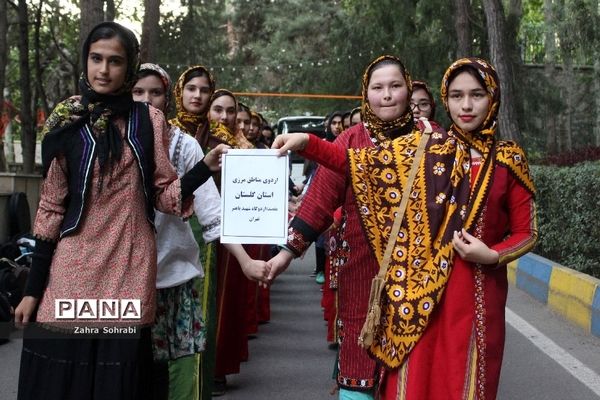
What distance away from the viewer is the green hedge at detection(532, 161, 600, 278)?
895cm

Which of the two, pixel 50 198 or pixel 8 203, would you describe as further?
pixel 8 203

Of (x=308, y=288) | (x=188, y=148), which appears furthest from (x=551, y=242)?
(x=188, y=148)

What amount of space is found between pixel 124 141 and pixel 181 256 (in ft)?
2.61

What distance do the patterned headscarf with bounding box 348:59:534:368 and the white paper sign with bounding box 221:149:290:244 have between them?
1.14 feet

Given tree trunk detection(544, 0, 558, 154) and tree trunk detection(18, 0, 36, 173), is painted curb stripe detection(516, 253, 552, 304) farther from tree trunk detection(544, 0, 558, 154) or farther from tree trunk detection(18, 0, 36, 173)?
tree trunk detection(544, 0, 558, 154)

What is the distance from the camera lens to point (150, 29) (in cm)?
1800

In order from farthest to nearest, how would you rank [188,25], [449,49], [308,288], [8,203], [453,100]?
[188,25]
[449,49]
[308,288]
[8,203]
[453,100]

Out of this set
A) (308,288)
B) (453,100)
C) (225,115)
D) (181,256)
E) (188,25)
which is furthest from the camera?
(188,25)

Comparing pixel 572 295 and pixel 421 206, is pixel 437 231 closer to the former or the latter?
pixel 421 206

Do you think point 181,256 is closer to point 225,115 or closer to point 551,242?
point 225,115

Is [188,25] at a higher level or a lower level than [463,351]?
higher

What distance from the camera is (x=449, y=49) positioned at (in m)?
22.6

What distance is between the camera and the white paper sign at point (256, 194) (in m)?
3.47

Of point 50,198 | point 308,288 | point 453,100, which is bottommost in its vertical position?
point 308,288
